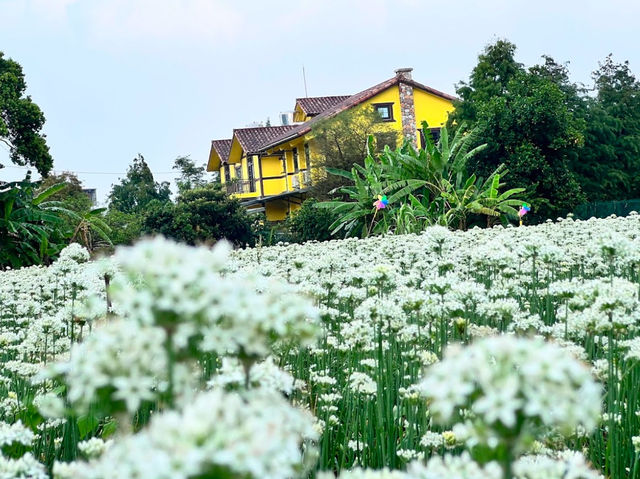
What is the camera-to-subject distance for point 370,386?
4.02 meters

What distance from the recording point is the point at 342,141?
116 feet

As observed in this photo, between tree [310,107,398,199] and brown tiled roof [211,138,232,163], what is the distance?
926 inches

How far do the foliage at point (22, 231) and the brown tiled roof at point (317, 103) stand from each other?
92.1 feet

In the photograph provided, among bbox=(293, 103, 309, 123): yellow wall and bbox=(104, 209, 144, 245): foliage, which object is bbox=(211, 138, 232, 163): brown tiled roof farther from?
bbox=(104, 209, 144, 245): foliage

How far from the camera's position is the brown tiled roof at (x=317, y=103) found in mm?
49250

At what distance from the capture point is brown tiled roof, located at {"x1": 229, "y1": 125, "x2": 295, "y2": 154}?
2012 inches

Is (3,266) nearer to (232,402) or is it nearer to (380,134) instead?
(380,134)

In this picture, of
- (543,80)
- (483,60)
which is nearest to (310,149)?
(483,60)

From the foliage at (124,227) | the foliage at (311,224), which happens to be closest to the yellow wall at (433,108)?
the foliage at (311,224)

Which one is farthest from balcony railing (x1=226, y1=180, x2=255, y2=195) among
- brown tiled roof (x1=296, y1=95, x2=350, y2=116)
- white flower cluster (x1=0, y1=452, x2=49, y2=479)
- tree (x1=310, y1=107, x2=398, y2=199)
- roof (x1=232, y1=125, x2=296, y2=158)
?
white flower cluster (x1=0, y1=452, x2=49, y2=479)

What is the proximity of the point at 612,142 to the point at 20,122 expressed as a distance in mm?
27680

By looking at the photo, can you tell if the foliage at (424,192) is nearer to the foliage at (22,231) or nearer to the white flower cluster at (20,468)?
the foliage at (22,231)

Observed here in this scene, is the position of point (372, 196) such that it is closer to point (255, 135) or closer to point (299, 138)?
point (299, 138)

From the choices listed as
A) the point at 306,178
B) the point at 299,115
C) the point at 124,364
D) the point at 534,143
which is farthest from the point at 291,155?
the point at 124,364
